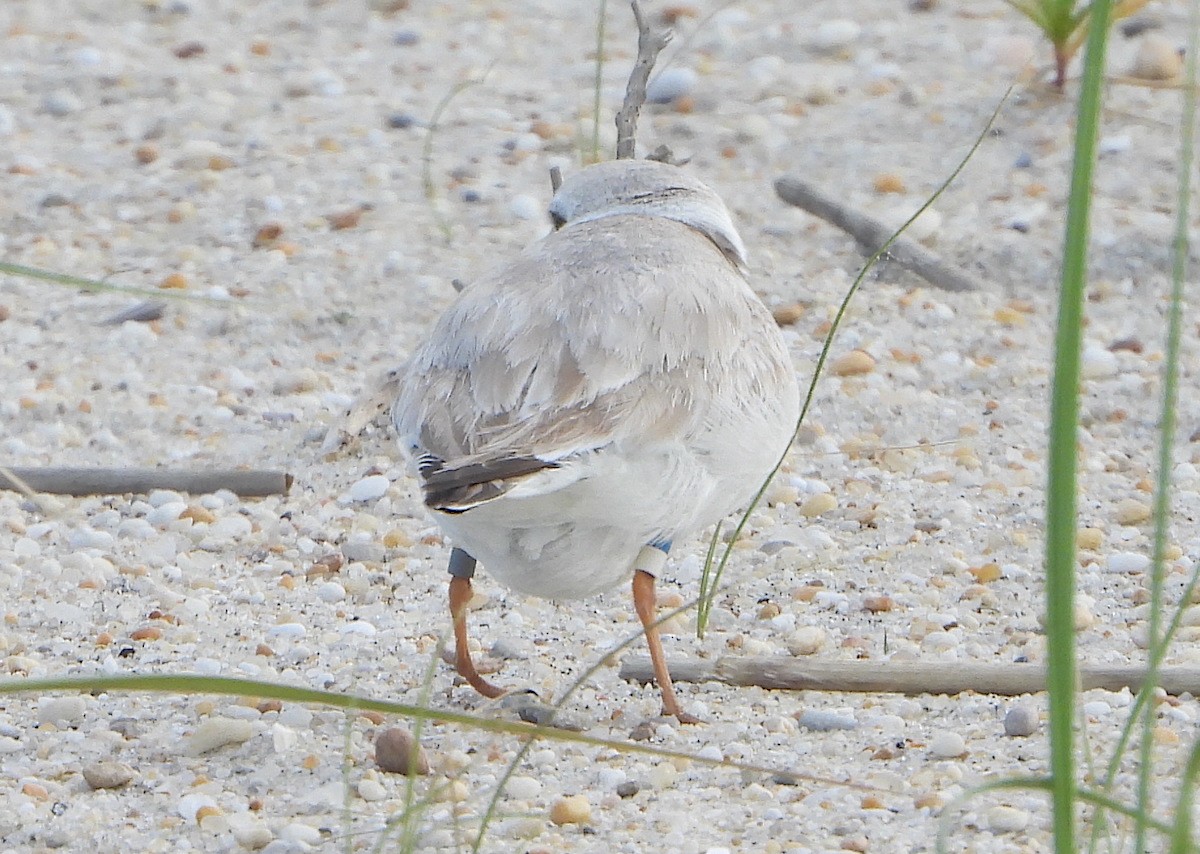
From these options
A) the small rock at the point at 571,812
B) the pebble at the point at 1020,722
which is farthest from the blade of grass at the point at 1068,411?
the pebble at the point at 1020,722

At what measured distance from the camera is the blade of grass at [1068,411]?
1748 mm

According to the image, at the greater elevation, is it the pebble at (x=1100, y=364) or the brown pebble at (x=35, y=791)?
the pebble at (x=1100, y=364)

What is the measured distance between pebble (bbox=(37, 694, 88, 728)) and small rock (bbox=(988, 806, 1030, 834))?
1.59 m

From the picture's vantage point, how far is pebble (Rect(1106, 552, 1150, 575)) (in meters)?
3.91

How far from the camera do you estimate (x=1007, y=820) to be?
8.96ft

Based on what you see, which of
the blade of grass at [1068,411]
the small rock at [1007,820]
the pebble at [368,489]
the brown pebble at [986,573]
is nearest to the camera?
the blade of grass at [1068,411]

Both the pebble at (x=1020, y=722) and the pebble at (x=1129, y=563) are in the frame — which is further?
the pebble at (x=1129, y=563)

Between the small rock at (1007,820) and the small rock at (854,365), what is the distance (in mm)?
2346

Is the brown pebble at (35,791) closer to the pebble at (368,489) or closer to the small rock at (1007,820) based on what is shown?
the small rock at (1007,820)

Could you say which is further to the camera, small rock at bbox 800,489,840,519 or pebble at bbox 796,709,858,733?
small rock at bbox 800,489,840,519

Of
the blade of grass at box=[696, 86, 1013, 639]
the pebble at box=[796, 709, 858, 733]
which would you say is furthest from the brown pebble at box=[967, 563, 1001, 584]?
the pebble at box=[796, 709, 858, 733]

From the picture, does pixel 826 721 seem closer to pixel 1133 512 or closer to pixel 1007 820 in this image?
pixel 1007 820

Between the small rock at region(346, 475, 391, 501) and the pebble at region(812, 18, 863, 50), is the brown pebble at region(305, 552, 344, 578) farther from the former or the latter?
the pebble at region(812, 18, 863, 50)

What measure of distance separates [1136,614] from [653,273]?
120 cm
